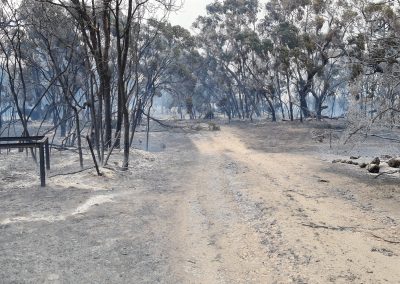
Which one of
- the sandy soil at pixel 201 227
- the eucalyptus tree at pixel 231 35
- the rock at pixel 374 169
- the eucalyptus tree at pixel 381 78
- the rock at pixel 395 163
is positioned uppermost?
the eucalyptus tree at pixel 231 35

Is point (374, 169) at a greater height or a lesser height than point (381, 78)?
lesser

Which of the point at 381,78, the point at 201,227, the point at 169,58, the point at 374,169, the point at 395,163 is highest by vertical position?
the point at 169,58

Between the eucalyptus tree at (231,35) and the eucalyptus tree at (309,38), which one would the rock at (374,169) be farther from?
the eucalyptus tree at (231,35)

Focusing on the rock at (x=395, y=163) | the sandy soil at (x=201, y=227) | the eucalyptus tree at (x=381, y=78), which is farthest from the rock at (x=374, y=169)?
the eucalyptus tree at (x=381, y=78)

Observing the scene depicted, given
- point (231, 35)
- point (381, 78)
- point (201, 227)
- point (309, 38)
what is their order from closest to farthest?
point (201, 227) < point (381, 78) < point (309, 38) < point (231, 35)

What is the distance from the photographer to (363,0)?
2089 cm

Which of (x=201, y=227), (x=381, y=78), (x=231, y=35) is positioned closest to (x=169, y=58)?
(x=231, y=35)

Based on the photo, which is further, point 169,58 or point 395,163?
point 169,58

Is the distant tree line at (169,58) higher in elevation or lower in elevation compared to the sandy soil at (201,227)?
higher

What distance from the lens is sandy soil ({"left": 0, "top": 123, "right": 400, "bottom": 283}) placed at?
18.3 ft

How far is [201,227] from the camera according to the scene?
24.7ft

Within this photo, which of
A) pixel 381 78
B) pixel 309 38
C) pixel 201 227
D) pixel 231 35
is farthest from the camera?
pixel 231 35

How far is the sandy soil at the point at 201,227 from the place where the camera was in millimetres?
5590

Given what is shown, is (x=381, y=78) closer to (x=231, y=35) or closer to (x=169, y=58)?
(x=169, y=58)
